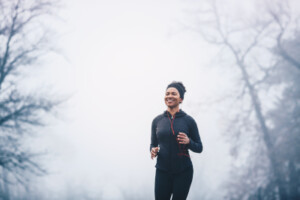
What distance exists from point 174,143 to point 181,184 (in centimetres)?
38

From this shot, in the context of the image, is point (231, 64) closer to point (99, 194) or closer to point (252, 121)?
point (252, 121)

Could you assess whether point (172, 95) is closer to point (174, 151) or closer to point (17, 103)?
point (174, 151)

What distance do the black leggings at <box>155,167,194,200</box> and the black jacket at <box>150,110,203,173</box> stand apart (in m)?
0.06

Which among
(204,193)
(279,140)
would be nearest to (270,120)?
(279,140)

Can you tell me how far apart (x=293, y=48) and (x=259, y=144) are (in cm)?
570

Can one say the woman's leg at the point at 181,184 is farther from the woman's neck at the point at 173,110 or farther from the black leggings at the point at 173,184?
the woman's neck at the point at 173,110

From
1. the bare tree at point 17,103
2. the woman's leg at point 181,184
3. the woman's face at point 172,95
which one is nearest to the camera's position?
the woman's leg at point 181,184

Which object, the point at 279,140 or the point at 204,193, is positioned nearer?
the point at 279,140

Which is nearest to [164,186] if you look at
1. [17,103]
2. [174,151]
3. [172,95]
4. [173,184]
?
[173,184]

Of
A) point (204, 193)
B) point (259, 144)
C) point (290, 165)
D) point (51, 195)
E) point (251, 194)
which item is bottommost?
point (204, 193)

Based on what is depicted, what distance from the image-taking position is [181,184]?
73.8 inches

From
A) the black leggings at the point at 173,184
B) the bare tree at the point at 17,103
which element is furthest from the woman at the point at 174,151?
the bare tree at the point at 17,103

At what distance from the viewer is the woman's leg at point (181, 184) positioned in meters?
1.87

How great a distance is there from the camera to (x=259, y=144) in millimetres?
11312
